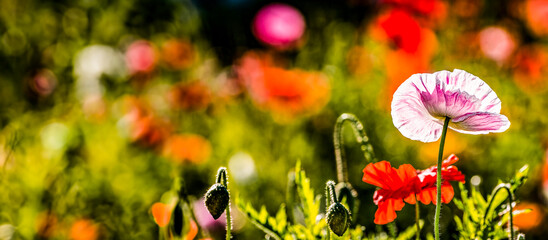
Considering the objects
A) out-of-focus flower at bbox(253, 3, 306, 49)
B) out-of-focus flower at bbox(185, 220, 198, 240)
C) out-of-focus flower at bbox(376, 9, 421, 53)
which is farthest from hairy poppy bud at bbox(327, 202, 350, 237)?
out-of-focus flower at bbox(253, 3, 306, 49)

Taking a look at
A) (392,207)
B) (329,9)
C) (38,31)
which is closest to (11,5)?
(38,31)

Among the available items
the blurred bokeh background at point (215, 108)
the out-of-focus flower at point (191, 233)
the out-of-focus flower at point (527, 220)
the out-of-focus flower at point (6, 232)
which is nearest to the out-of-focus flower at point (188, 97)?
the blurred bokeh background at point (215, 108)

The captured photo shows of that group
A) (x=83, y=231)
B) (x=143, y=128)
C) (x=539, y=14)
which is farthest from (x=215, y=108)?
(x=539, y=14)

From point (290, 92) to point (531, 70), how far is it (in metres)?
0.74

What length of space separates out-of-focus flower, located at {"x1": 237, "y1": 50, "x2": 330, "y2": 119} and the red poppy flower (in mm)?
915

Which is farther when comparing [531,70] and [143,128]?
[531,70]

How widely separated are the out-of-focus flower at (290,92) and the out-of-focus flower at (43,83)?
0.66 m

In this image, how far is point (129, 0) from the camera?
2.40 metres

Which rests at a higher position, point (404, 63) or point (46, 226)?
point (404, 63)

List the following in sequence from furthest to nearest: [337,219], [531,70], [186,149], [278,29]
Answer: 1. [278,29]
2. [531,70]
3. [186,149]
4. [337,219]

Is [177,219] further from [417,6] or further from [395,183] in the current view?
[417,6]

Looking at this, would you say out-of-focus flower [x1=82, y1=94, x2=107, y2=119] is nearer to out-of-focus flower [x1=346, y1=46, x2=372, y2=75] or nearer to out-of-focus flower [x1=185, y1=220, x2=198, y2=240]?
out-of-focus flower [x1=346, y1=46, x2=372, y2=75]

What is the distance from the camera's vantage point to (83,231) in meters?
1.02

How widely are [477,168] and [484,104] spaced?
849 millimetres
